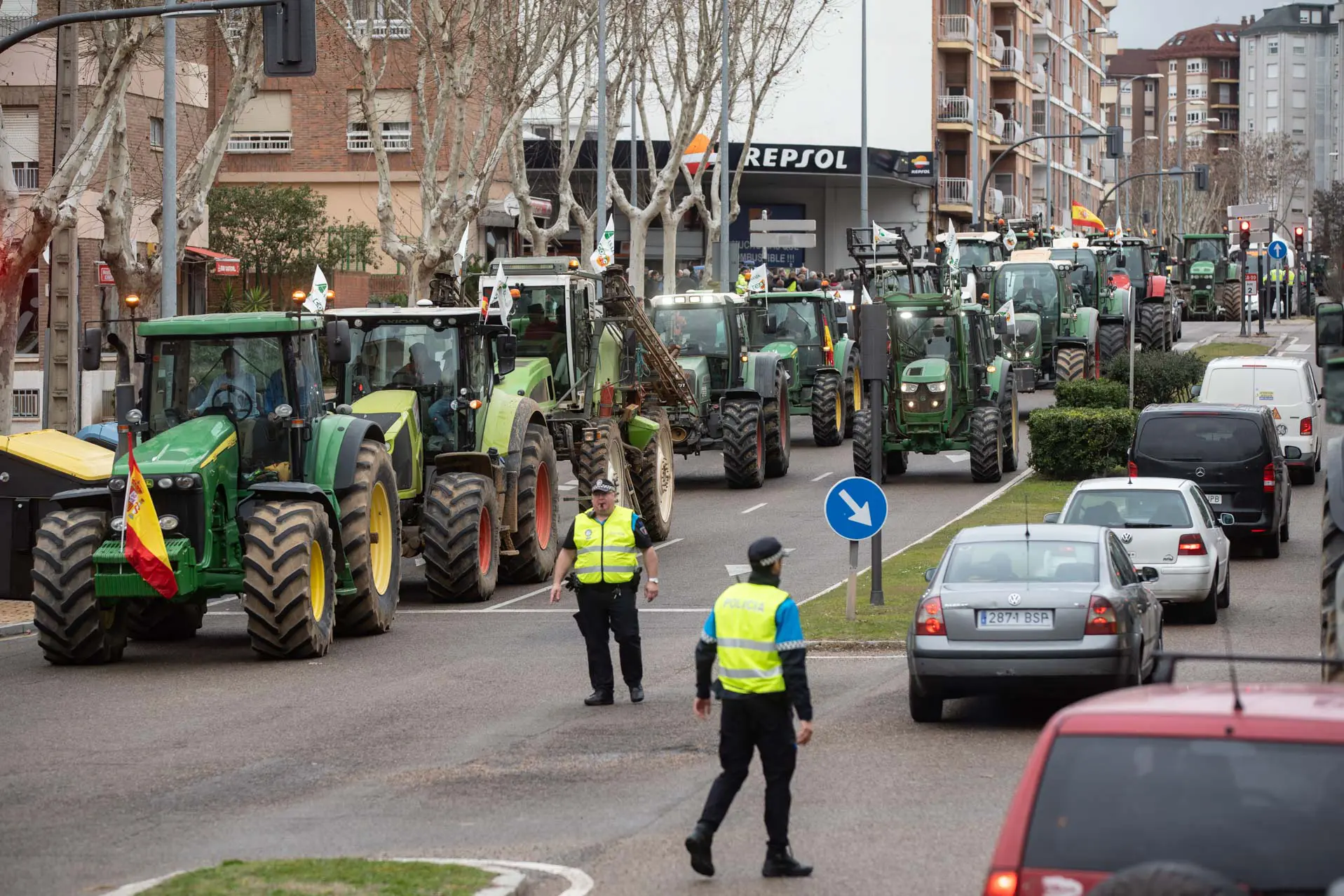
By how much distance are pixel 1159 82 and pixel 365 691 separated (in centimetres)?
16969

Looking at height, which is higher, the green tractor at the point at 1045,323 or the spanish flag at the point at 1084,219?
the spanish flag at the point at 1084,219

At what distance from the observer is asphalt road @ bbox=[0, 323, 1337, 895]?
32.8 ft

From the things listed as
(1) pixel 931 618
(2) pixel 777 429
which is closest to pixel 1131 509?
(1) pixel 931 618

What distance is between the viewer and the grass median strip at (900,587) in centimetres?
1797

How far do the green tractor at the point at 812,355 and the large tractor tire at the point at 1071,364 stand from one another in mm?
5097

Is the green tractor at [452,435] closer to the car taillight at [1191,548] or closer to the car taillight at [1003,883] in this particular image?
the car taillight at [1191,548]

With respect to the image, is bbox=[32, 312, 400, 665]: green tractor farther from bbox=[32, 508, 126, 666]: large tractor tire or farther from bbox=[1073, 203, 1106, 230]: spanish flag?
bbox=[1073, 203, 1106, 230]: spanish flag

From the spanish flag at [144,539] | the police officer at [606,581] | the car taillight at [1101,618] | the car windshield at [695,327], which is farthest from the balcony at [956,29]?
the car taillight at [1101,618]

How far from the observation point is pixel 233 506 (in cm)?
1702

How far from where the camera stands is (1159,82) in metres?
176

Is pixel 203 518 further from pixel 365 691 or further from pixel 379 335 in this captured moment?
pixel 379 335

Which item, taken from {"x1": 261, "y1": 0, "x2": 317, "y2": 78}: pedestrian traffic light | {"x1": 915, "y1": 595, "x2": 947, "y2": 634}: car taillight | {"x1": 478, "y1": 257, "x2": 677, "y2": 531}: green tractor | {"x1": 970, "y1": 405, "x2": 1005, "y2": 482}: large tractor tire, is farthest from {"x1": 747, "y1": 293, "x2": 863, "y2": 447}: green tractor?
{"x1": 915, "y1": 595, "x2": 947, "y2": 634}: car taillight

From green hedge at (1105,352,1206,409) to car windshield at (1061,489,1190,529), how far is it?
17.0 m

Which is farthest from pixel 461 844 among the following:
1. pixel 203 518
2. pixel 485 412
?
pixel 485 412
